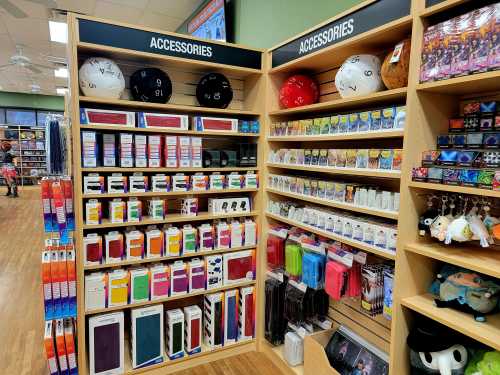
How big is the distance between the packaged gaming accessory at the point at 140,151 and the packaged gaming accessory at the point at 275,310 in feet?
4.58

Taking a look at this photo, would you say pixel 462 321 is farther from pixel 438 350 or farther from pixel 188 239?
pixel 188 239

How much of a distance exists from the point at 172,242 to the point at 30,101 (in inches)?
561

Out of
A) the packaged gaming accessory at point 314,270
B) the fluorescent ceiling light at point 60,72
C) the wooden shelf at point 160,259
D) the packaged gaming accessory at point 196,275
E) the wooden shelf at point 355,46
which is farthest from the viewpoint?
the fluorescent ceiling light at point 60,72

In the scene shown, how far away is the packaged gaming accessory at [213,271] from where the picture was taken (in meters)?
2.83

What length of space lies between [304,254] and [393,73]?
1.28 meters

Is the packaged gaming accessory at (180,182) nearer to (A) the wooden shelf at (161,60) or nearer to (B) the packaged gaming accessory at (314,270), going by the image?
Answer: (A) the wooden shelf at (161,60)

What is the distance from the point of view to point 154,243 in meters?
2.60

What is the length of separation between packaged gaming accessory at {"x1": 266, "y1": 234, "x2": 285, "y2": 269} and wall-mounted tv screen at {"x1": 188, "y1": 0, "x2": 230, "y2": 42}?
7.30 ft

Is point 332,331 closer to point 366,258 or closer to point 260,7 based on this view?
point 366,258

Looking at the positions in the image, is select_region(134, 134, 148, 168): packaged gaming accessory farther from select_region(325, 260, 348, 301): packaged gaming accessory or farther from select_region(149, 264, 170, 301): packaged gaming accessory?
select_region(325, 260, 348, 301): packaged gaming accessory

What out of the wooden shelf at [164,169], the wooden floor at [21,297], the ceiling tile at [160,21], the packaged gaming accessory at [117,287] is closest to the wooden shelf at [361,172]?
the wooden shelf at [164,169]

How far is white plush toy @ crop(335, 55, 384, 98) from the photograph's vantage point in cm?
191

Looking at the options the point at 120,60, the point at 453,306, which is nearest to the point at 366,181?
the point at 453,306

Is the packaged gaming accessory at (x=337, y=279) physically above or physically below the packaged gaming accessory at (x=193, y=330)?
above
